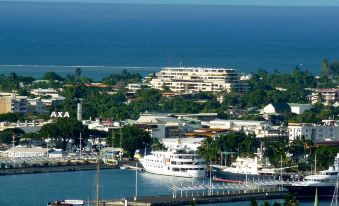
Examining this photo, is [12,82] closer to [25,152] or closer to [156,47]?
[25,152]

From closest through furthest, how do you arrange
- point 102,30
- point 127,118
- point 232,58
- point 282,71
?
point 127,118 → point 282,71 → point 232,58 → point 102,30

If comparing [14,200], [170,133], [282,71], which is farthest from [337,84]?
[14,200]

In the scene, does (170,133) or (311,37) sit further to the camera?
(311,37)

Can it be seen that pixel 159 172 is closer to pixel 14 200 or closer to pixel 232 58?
pixel 14 200

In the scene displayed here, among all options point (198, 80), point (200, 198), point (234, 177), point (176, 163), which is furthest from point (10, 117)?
point (200, 198)

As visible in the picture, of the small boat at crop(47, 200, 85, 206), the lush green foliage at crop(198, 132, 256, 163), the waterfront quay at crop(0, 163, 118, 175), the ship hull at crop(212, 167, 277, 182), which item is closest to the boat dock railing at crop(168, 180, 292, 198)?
the ship hull at crop(212, 167, 277, 182)

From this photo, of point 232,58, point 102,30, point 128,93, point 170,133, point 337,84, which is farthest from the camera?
point 102,30

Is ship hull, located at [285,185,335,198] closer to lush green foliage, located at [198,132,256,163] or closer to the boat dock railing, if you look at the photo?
the boat dock railing
